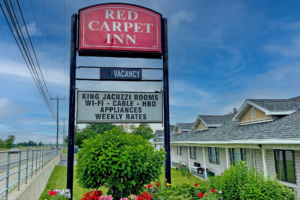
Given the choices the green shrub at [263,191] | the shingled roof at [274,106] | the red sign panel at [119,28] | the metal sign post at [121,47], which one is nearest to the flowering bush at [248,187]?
the green shrub at [263,191]

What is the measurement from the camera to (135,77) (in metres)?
6.64

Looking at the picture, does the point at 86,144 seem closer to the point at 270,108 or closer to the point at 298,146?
the point at 298,146

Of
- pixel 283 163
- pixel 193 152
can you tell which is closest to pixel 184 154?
pixel 193 152

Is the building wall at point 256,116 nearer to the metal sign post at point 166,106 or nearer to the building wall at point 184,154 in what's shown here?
the metal sign post at point 166,106

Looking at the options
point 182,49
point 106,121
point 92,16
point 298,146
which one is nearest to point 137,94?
point 106,121

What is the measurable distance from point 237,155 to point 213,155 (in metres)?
3.57

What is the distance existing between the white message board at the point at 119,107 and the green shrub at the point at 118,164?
1.25m

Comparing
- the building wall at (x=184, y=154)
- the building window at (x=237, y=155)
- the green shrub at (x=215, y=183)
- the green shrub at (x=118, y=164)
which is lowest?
the building wall at (x=184, y=154)

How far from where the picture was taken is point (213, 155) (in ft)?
58.6

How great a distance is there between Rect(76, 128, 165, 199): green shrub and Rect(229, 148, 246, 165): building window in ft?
34.0

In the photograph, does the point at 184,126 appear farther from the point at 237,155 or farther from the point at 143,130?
the point at 143,130

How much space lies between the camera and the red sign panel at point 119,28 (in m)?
6.80

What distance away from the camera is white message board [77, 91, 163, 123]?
6438 mm

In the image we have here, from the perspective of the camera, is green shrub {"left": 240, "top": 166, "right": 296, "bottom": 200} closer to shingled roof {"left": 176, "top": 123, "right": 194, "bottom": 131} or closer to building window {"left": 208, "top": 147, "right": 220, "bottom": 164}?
building window {"left": 208, "top": 147, "right": 220, "bottom": 164}
